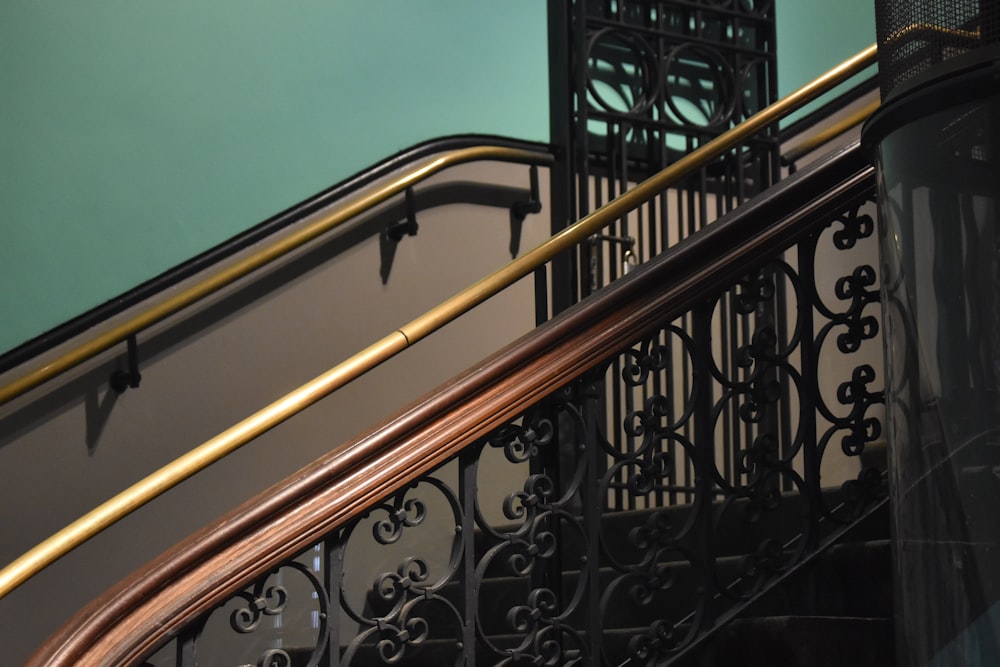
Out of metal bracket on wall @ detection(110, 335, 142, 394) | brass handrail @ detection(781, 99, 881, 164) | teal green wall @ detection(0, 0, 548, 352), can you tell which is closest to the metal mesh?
metal bracket on wall @ detection(110, 335, 142, 394)

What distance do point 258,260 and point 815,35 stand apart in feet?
9.01

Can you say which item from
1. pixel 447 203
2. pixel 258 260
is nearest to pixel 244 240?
pixel 258 260

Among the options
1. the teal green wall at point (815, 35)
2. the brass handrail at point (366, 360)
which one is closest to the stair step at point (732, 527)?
the brass handrail at point (366, 360)

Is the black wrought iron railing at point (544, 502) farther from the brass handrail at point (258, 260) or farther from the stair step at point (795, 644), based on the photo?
the brass handrail at point (258, 260)

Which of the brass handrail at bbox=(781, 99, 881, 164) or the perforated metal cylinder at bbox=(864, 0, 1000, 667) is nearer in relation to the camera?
the perforated metal cylinder at bbox=(864, 0, 1000, 667)

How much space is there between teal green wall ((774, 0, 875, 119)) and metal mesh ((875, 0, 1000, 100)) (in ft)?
12.0

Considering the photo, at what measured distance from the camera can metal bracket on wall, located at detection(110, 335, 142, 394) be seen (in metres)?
3.37

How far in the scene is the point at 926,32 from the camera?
51.9 inches

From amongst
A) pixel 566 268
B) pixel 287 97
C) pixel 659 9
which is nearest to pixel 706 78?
pixel 659 9

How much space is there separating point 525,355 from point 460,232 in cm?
204

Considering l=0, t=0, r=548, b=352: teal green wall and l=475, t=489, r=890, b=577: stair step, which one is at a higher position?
l=0, t=0, r=548, b=352: teal green wall

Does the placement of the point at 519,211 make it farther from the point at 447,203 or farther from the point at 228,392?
the point at 228,392

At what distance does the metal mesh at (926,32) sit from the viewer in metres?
1.24

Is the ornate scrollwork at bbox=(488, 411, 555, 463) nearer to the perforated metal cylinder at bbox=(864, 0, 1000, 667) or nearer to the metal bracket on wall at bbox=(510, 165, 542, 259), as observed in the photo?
the perforated metal cylinder at bbox=(864, 0, 1000, 667)
